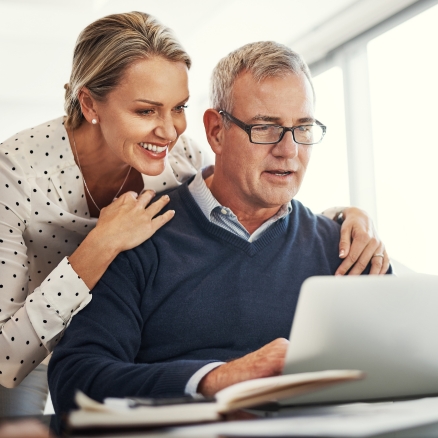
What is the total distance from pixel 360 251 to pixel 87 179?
85 cm

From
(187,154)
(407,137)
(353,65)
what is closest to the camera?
(187,154)

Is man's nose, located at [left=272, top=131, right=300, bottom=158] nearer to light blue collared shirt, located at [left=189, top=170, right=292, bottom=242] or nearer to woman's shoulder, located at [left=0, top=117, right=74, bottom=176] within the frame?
light blue collared shirt, located at [left=189, top=170, right=292, bottom=242]

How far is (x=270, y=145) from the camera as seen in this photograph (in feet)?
5.29

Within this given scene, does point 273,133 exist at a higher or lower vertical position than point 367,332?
higher

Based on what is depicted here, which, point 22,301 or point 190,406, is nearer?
point 190,406

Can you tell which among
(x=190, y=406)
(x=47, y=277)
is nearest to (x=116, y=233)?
(x=47, y=277)

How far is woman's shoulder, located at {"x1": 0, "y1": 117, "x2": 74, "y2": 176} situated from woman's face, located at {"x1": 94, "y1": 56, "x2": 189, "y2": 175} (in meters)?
0.19

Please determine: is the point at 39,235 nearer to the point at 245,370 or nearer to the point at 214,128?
the point at 214,128

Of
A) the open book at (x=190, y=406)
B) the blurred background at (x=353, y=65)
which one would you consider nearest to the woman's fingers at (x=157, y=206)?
the open book at (x=190, y=406)

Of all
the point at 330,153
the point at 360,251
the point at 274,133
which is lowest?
the point at 360,251

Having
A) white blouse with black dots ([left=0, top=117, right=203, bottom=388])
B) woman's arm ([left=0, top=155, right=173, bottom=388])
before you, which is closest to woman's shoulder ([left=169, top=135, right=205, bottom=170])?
white blouse with black dots ([left=0, top=117, right=203, bottom=388])

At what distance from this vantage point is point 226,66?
1698mm

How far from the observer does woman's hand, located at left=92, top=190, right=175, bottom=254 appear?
60.1 inches

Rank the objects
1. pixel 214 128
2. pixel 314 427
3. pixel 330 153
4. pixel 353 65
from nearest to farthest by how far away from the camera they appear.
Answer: pixel 314 427 → pixel 214 128 → pixel 353 65 → pixel 330 153
